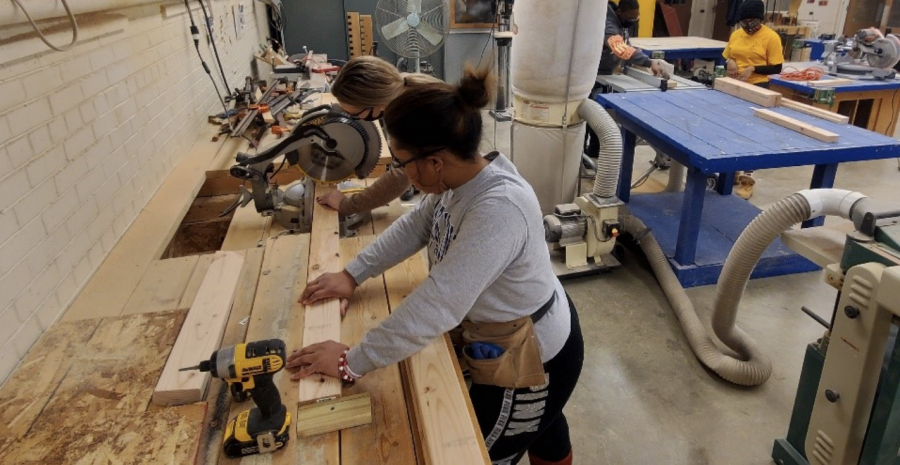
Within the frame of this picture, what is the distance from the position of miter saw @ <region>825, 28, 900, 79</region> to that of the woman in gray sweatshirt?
15.6 feet

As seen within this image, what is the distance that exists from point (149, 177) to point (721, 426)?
262cm

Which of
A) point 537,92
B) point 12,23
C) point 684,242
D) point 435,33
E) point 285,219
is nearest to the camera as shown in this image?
point 12,23

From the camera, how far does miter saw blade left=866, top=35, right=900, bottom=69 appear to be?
14.9ft

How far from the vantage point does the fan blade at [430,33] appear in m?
4.41

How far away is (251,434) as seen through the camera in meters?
1.08

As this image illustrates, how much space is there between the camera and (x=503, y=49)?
19.3ft

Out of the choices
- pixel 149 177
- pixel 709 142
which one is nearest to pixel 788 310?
pixel 709 142

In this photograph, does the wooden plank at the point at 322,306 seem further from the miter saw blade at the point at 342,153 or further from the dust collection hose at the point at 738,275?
the dust collection hose at the point at 738,275

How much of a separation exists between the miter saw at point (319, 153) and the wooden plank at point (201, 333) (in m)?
0.37

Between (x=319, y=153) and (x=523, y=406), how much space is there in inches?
42.6

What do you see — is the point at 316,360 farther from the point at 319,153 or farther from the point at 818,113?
the point at 818,113

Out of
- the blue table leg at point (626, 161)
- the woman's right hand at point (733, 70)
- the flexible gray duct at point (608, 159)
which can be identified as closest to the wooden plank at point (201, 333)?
the flexible gray duct at point (608, 159)

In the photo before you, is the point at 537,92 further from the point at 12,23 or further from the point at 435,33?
the point at 12,23

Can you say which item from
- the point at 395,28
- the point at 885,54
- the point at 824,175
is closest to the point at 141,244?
the point at 395,28
